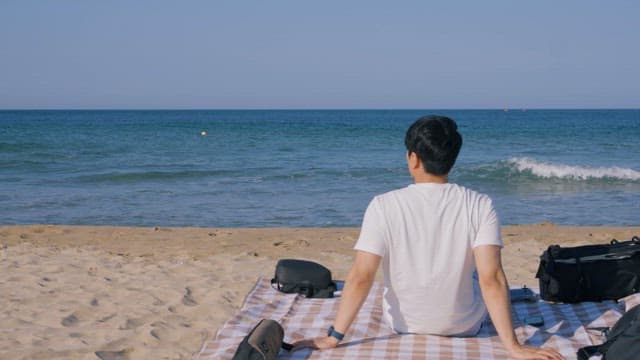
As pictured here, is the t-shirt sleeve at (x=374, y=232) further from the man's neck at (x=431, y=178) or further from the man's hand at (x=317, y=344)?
the man's hand at (x=317, y=344)

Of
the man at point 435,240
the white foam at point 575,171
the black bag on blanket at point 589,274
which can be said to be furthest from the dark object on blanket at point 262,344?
the white foam at point 575,171

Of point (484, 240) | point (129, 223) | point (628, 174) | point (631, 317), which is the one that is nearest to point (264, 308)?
point (484, 240)

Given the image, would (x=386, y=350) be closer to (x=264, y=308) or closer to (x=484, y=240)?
(x=484, y=240)

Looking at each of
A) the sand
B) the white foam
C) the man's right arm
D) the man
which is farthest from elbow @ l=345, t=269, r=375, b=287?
the white foam

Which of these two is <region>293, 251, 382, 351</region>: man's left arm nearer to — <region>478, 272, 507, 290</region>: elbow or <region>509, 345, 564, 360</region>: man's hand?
<region>478, 272, 507, 290</region>: elbow

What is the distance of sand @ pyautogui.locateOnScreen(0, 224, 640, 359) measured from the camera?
4.40m

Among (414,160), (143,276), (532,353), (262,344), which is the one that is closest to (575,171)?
(143,276)

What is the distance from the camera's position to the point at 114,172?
18.2 m

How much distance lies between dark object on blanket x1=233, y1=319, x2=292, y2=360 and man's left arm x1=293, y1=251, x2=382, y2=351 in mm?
128

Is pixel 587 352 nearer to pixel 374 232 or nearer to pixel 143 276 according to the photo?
pixel 374 232

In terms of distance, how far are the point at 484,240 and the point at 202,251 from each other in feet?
16.5

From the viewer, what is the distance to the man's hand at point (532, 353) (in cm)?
322

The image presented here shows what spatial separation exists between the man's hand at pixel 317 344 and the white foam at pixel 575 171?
14646 mm

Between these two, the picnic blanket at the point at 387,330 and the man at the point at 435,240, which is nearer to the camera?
the man at the point at 435,240
